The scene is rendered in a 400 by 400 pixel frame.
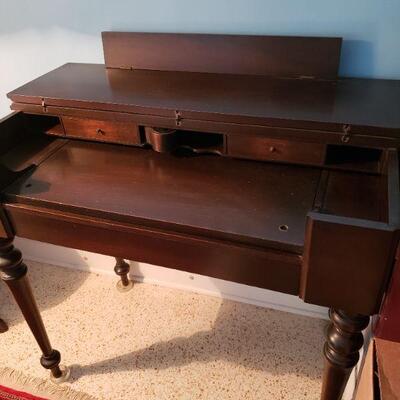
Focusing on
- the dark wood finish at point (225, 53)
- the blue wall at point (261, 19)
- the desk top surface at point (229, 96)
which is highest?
the blue wall at point (261, 19)

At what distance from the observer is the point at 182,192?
2.75 ft

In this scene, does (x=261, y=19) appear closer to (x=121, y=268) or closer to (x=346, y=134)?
(x=346, y=134)

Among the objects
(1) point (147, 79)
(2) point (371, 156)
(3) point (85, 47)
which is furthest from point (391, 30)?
(3) point (85, 47)

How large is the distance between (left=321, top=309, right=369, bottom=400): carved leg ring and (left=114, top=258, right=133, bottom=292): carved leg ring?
89 cm

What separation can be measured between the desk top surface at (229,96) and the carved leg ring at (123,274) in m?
0.73

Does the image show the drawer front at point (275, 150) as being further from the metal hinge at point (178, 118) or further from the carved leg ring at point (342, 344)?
the carved leg ring at point (342, 344)

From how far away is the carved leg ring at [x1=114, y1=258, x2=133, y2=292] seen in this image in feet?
5.06

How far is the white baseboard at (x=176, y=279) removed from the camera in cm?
143

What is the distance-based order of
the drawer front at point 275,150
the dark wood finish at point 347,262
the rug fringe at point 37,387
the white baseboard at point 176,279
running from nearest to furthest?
1. the dark wood finish at point 347,262
2. the drawer front at point 275,150
3. the rug fringe at point 37,387
4. the white baseboard at point 176,279

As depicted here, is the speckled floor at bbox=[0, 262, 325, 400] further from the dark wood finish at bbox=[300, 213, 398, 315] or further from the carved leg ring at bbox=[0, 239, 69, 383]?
the dark wood finish at bbox=[300, 213, 398, 315]

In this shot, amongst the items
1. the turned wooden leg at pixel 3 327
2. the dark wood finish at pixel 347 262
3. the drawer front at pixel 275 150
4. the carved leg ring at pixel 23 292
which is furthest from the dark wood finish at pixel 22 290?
the dark wood finish at pixel 347 262

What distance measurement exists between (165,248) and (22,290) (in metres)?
0.48

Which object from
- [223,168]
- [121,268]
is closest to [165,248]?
[223,168]

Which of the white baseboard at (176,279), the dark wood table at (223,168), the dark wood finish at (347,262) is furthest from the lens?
the white baseboard at (176,279)
